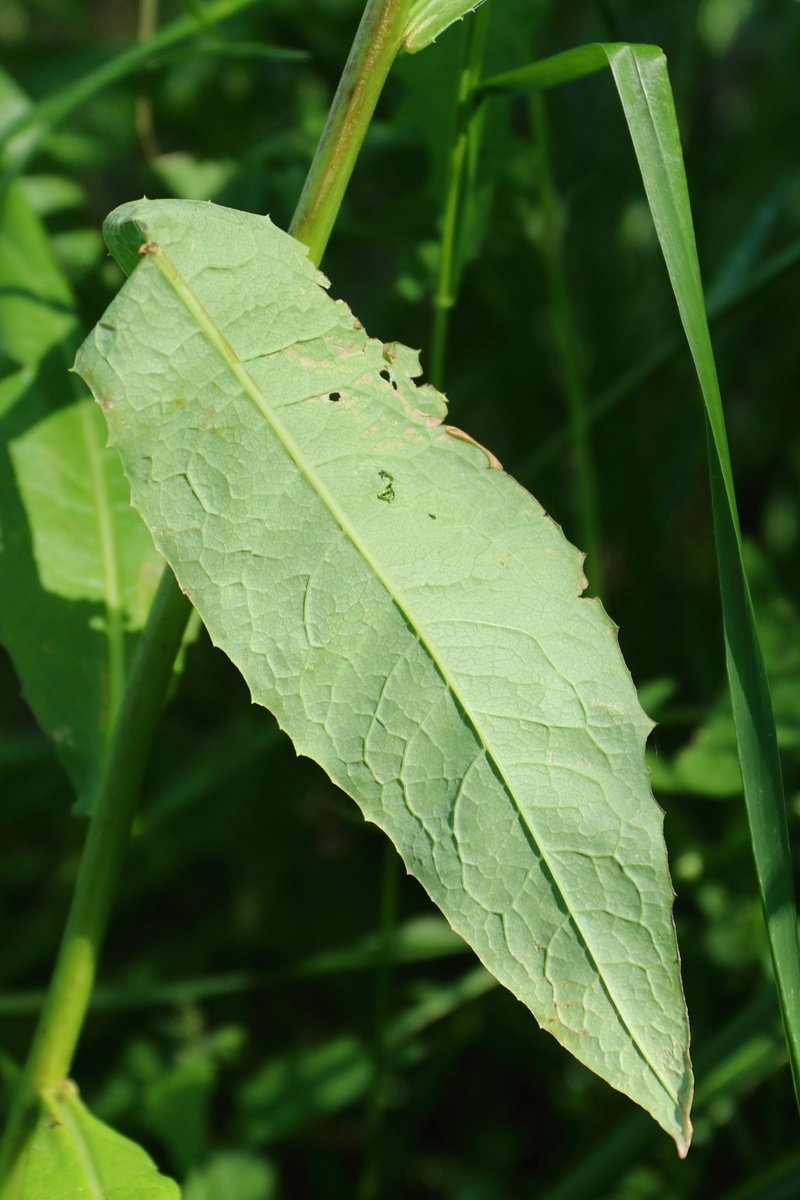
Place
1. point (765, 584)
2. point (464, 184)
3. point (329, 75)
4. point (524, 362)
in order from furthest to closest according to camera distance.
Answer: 1. point (329, 75)
2. point (524, 362)
3. point (765, 584)
4. point (464, 184)

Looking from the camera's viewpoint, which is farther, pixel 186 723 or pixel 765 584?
pixel 186 723

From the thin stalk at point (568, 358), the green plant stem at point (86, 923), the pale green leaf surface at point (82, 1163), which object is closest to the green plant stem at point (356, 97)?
the green plant stem at point (86, 923)

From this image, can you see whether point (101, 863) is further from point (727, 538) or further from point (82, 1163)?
point (727, 538)

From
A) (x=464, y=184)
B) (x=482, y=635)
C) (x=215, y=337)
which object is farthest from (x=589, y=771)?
(x=464, y=184)

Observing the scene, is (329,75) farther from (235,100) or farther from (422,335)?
(422,335)

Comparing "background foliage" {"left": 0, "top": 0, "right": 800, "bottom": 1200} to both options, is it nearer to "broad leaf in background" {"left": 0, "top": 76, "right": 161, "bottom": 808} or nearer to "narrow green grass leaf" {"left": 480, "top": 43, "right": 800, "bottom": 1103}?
"broad leaf in background" {"left": 0, "top": 76, "right": 161, "bottom": 808}

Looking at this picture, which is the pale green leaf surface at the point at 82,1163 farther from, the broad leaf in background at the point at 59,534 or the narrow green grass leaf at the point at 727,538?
the narrow green grass leaf at the point at 727,538
